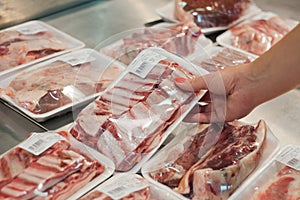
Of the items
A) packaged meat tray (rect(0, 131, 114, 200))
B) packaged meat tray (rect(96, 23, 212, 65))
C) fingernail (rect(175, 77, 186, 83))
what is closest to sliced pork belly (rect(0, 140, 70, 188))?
packaged meat tray (rect(0, 131, 114, 200))

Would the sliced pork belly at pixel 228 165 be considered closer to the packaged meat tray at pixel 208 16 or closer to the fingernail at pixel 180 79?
the fingernail at pixel 180 79

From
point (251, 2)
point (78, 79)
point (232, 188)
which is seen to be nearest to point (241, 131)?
point (232, 188)

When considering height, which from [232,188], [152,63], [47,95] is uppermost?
[152,63]

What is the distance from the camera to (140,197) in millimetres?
1188

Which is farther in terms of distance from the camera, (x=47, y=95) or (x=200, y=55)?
(x=200, y=55)

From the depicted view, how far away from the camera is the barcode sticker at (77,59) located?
1706 mm

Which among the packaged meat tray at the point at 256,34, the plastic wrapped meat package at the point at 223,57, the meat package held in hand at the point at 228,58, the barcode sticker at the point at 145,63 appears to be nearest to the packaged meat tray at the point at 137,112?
the barcode sticker at the point at 145,63

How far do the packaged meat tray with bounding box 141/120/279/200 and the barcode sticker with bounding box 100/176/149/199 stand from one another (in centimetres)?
5

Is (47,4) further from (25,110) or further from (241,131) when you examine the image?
(241,131)

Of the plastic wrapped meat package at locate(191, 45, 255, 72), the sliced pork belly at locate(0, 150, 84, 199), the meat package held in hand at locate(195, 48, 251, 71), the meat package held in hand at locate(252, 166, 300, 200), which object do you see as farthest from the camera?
the meat package held in hand at locate(195, 48, 251, 71)

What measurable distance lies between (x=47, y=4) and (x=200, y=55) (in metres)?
0.70

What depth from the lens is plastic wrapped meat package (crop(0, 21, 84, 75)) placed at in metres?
1.75

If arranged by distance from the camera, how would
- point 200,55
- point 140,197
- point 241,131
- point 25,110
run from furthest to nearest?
point 200,55 → point 25,110 → point 241,131 → point 140,197

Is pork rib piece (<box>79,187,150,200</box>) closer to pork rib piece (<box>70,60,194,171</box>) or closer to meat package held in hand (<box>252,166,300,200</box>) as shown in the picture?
pork rib piece (<box>70,60,194,171</box>)
